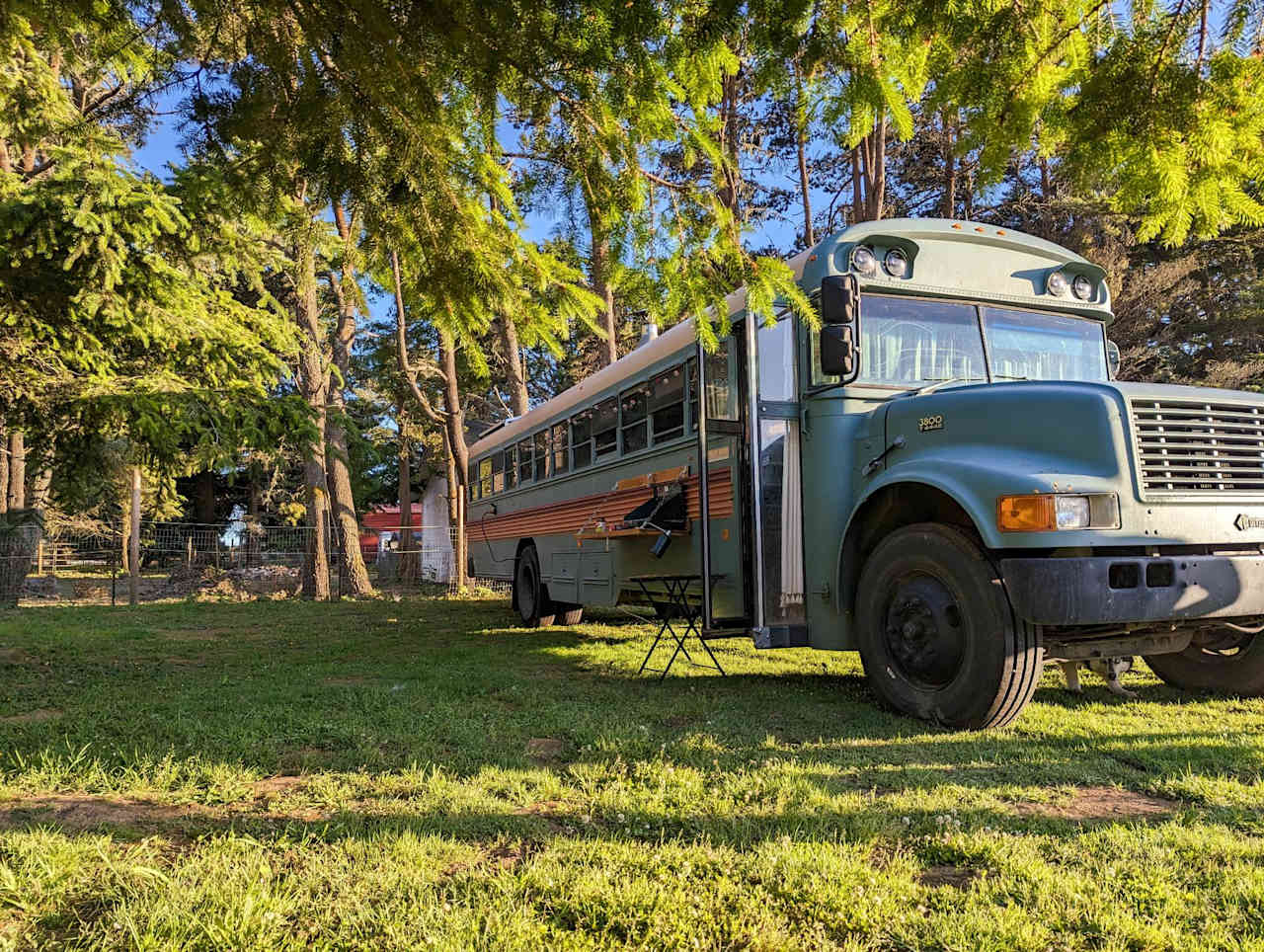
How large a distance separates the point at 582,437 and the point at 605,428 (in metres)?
0.72

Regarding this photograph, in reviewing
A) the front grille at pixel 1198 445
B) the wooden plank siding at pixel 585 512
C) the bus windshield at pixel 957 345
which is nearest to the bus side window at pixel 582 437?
the wooden plank siding at pixel 585 512

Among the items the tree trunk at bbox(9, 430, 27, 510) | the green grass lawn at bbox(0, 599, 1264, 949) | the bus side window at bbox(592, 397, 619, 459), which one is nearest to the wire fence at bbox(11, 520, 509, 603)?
the tree trunk at bbox(9, 430, 27, 510)

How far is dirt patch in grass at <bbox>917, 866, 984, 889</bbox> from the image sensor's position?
2.63 m

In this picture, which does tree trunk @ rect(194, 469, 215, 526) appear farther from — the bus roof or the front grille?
the front grille

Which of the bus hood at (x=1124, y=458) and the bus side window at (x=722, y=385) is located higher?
the bus side window at (x=722, y=385)

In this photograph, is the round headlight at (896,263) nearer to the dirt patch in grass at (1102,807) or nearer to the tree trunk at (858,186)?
the dirt patch in grass at (1102,807)

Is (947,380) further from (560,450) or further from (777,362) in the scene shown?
(560,450)

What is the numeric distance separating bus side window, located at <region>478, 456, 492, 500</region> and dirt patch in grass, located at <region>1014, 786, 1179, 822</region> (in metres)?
10.5

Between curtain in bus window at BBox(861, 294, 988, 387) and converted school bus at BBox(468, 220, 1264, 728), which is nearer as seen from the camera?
converted school bus at BBox(468, 220, 1264, 728)

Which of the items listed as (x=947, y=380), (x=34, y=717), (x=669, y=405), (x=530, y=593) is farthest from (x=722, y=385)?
(x=530, y=593)

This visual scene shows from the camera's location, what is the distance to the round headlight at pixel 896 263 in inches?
210

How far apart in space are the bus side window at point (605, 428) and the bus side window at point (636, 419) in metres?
0.22

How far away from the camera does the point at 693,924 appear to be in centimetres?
231

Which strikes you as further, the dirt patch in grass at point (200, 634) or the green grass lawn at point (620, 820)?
the dirt patch in grass at point (200, 634)
